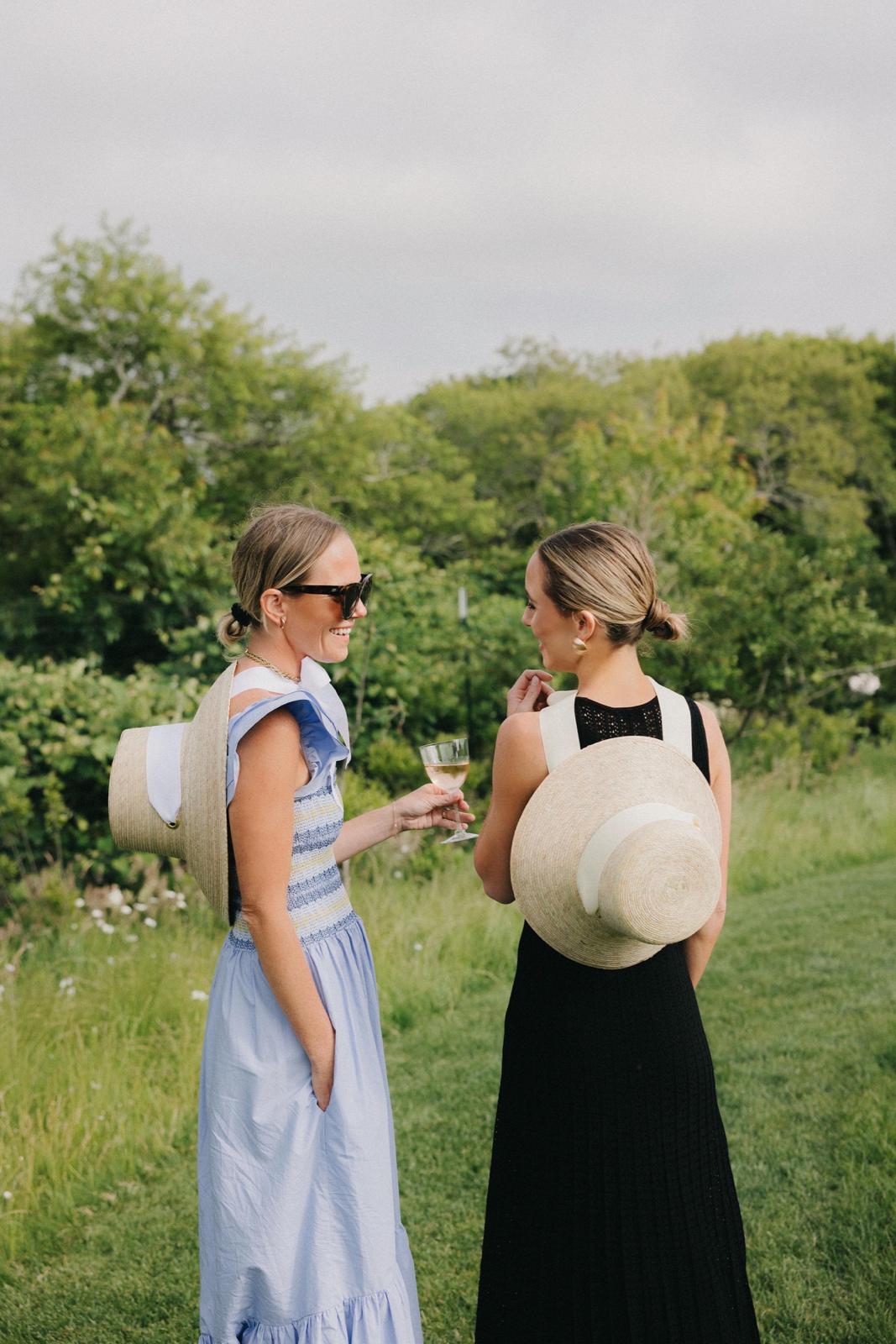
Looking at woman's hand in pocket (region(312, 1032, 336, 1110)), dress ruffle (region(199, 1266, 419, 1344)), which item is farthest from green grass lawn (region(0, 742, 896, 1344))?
woman's hand in pocket (region(312, 1032, 336, 1110))

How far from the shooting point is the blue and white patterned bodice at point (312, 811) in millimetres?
1990

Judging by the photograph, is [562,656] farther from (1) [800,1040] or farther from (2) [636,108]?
(2) [636,108]

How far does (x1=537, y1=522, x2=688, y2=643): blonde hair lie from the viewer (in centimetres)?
204

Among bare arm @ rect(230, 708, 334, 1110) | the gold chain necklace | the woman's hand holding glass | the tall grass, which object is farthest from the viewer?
the tall grass

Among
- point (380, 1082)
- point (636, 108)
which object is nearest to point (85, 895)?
point (380, 1082)

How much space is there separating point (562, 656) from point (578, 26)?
6575 millimetres

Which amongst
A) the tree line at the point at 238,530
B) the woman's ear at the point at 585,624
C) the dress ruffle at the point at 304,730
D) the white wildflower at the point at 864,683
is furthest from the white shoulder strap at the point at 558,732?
the white wildflower at the point at 864,683

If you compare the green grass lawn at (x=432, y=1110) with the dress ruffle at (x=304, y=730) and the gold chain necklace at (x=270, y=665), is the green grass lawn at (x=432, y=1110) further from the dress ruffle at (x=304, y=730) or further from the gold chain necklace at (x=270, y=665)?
the gold chain necklace at (x=270, y=665)

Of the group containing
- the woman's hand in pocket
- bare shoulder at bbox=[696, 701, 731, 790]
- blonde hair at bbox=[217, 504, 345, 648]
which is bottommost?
the woman's hand in pocket

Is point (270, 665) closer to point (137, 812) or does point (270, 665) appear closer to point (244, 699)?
point (244, 699)

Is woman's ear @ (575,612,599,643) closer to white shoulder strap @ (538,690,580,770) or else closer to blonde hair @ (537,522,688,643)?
blonde hair @ (537,522,688,643)

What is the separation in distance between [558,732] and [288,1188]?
985 millimetres

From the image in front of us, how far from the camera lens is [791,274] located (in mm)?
25781

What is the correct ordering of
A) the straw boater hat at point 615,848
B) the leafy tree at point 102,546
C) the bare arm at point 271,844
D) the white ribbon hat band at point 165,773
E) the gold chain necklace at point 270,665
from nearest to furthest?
the straw boater hat at point 615,848
the bare arm at point 271,844
the white ribbon hat band at point 165,773
the gold chain necklace at point 270,665
the leafy tree at point 102,546
